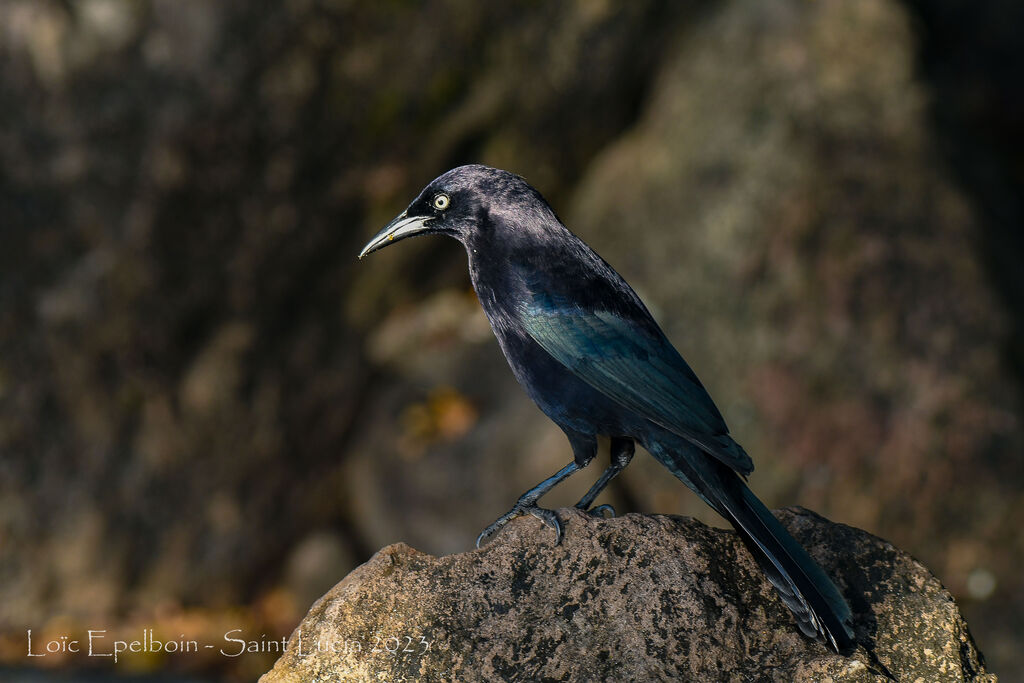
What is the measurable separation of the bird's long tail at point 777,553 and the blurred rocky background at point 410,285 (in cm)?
375

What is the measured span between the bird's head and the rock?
1.00m

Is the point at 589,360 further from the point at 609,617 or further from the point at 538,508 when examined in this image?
the point at 609,617

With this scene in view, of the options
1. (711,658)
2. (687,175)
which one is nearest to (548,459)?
(687,175)

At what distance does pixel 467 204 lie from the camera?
3221mm

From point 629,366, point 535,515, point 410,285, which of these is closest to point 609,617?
point 535,515

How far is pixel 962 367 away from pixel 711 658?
4.57 m

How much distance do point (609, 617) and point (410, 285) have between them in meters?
5.04

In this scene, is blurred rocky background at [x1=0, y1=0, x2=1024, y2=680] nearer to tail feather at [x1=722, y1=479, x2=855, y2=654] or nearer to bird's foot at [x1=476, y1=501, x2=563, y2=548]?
bird's foot at [x1=476, y1=501, x2=563, y2=548]

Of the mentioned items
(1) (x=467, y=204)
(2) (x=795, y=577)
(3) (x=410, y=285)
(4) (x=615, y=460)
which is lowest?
(2) (x=795, y=577)

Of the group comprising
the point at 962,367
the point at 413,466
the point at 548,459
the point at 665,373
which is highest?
the point at 413,466

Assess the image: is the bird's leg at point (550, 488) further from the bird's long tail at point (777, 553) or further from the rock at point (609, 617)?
the bird's long tail at point (777, 553)

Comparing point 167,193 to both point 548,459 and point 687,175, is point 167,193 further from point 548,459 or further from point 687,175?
point 687,175

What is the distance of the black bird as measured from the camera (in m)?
2.93

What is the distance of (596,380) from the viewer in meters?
3.04
